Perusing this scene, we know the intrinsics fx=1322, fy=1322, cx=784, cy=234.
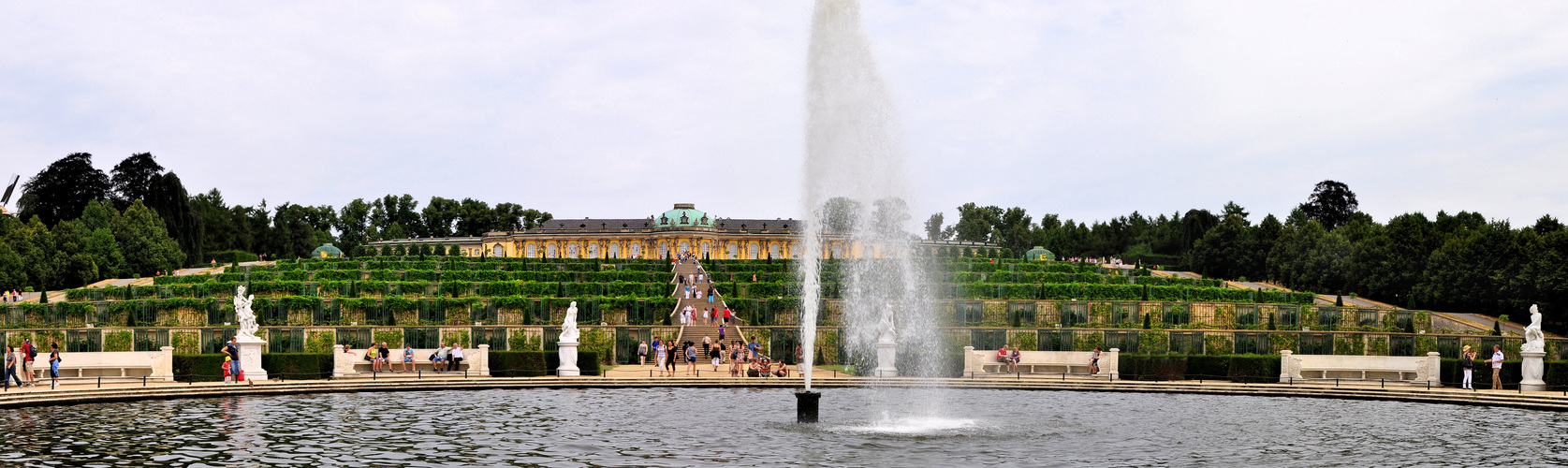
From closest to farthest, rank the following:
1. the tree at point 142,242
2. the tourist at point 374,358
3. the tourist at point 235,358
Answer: the tourist at point 235,358 < the tourist at point 374,358 < the tree at point 142,242

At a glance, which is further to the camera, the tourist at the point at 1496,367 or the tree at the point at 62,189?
the tree at the point at 62,189

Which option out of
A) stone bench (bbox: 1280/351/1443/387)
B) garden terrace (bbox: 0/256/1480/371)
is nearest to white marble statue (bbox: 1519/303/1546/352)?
stone bench (bbox: 1280/351/1443/387)

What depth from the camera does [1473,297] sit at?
77500 millimetres

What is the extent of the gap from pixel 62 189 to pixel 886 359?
115226 millimetres

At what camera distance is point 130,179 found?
136 m

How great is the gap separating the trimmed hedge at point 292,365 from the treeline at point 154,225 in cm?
5968

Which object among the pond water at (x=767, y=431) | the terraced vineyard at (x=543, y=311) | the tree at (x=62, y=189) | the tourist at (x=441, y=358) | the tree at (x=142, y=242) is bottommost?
the pond water at (x=767, y=431)

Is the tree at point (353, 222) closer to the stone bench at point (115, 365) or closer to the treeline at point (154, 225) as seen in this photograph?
the treeline at point (154, 225)

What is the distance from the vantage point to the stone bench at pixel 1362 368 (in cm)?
4141

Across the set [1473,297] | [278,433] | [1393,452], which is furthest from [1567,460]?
[1473,297]

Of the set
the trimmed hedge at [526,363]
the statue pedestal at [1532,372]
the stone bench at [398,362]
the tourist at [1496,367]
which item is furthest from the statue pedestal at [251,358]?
the statue pedestal at [1532,372]

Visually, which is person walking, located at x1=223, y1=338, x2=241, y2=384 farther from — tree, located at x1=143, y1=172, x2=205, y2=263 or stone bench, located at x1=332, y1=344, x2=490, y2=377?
tree, located at x1=143, y1=172, x2=205, y2=263

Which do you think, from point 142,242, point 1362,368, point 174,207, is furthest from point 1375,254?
point 174,207

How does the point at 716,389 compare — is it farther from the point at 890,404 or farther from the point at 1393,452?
the point at 1393,452
